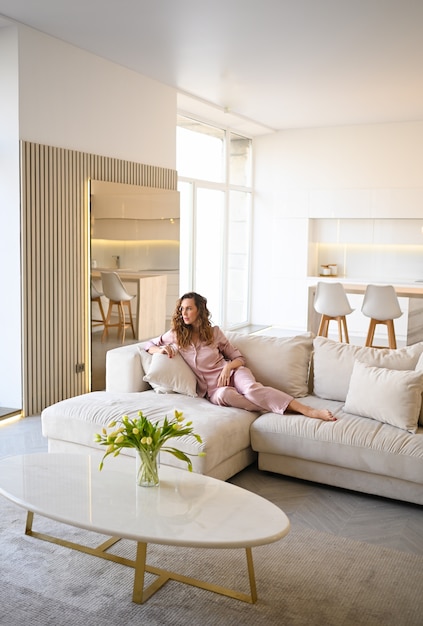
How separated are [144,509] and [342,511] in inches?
54.1

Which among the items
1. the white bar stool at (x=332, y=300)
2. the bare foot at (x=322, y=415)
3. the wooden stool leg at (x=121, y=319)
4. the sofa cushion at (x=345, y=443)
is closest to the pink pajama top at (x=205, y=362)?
the sofa cushion at (x=345, y=443)

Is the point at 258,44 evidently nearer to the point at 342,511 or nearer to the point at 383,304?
the point at 383,304

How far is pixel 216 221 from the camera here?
9.28 metres

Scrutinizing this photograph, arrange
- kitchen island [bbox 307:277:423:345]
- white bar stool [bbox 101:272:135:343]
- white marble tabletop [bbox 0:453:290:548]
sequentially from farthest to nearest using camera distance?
1. kitchen island [bbox 307:277:423:345]
2. white bar stool [bbox 101:272:135:343]
3. white marble tabletop [bbox 0:453:290:548]

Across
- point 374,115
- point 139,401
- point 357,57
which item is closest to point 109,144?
point 357,57

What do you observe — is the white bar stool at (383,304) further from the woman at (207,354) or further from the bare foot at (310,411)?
the bare foot at (310,411)

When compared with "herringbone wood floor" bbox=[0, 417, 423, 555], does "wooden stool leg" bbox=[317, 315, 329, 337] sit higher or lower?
higher

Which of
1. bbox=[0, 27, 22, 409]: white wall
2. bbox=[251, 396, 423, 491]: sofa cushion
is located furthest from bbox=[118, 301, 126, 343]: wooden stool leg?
bbox=[251, 396, 423, 491]: sofa cushion

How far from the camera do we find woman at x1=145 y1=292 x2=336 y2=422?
14.0 feet

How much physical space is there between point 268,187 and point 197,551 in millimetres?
7520

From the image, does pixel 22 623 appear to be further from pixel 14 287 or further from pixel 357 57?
pixel 357 57

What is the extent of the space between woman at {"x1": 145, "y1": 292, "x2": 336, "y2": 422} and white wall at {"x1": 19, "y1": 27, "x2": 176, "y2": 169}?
194cm

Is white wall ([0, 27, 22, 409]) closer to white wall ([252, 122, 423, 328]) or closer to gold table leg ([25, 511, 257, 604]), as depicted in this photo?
gold table leg ([25, 511, 257, 604])

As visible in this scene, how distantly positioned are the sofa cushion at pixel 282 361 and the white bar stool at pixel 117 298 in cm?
185
